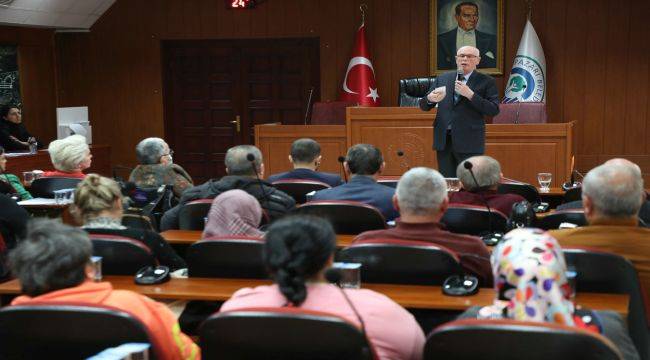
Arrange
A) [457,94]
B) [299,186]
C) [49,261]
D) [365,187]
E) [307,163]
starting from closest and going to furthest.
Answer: [49,261], [365,187], [299,186], [307,163], [457,94]

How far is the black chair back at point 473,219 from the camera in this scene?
397 cm

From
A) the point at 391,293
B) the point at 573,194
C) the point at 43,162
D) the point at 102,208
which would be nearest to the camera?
the point at 391,293

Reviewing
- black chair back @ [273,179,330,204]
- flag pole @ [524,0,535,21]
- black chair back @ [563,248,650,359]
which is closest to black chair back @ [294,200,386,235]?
black chair back @ [273,179,330,204]

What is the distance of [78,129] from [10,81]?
1540 millimetres

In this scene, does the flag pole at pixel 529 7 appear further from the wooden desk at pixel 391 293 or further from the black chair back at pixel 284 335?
the black chair back at pixel 284 335

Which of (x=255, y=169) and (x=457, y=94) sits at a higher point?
(x=457, y=94)

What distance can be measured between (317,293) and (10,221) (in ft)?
9.62

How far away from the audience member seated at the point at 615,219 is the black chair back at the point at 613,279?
0.14 m

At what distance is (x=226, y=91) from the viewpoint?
1138cm

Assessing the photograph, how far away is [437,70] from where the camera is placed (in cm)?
1059

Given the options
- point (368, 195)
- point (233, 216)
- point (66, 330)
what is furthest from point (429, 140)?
point (66, 330)

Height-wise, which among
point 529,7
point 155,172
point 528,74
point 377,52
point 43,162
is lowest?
point 43,162

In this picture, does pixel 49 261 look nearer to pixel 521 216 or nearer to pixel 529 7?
pixel 521 216

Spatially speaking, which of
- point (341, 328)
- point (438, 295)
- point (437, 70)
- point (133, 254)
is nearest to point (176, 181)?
point (133, 254)
